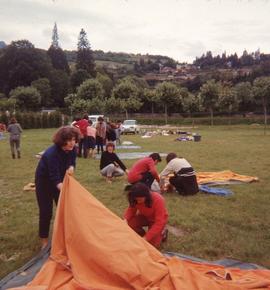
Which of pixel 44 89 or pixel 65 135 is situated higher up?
pixel 44 89

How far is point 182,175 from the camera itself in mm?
9789

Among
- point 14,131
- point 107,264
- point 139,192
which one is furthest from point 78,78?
point 107,264

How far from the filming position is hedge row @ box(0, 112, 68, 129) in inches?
1800

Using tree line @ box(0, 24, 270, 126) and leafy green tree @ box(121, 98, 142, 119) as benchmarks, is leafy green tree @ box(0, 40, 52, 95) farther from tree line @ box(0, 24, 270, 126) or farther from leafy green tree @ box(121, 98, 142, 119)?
leafy green tree @ box(121, 98, 142, 119)

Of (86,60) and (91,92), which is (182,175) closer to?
(91,92)

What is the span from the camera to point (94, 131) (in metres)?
18.4

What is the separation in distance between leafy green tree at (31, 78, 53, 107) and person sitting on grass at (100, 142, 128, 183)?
66757 mm

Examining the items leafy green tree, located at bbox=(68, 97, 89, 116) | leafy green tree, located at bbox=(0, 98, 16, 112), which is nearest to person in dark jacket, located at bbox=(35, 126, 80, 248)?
leafy green tree, located at bbox=(68, 97, 89, 116)

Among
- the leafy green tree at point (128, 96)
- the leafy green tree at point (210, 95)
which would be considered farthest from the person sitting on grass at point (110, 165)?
the leafy green tree at point (128, 96)

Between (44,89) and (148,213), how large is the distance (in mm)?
74063

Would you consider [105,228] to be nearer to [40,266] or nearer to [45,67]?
[40,266]

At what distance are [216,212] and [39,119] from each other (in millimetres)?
41369

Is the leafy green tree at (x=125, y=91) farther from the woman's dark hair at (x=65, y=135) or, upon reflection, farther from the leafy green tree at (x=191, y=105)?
the woman's dark hair at (x=65, y=135)

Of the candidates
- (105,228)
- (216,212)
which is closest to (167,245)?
(105,228)
